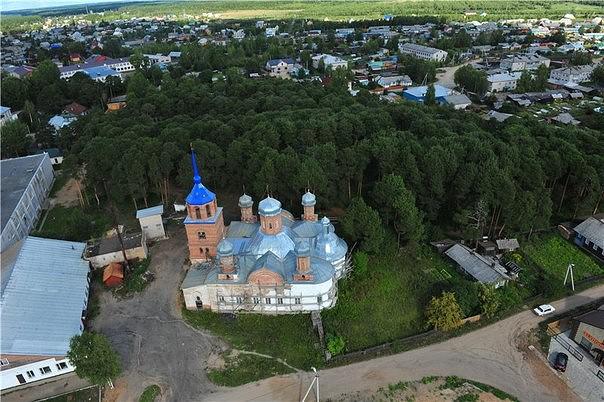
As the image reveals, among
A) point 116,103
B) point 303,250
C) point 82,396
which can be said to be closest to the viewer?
point 82,396

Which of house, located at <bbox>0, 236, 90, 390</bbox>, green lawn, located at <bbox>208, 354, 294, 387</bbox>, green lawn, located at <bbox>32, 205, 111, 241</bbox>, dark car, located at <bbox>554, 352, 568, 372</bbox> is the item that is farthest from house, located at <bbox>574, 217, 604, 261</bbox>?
green lawn, located at <bbox>32, 205, 111, 241</bbox>

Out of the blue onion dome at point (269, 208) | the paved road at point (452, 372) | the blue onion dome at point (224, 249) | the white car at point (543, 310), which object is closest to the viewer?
the paved road at point (452, 372)

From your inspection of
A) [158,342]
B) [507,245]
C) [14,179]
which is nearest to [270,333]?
[158,342]

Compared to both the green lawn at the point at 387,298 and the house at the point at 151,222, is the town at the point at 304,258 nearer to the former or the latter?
the green lawn at the point at 387,298

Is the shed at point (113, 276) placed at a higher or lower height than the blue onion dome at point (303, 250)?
lower

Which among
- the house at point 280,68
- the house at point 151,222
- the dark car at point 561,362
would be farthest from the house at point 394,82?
the dark car at point 561,362

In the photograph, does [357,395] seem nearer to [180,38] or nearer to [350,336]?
[350,336]

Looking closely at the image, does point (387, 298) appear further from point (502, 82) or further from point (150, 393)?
point (502, 82)
